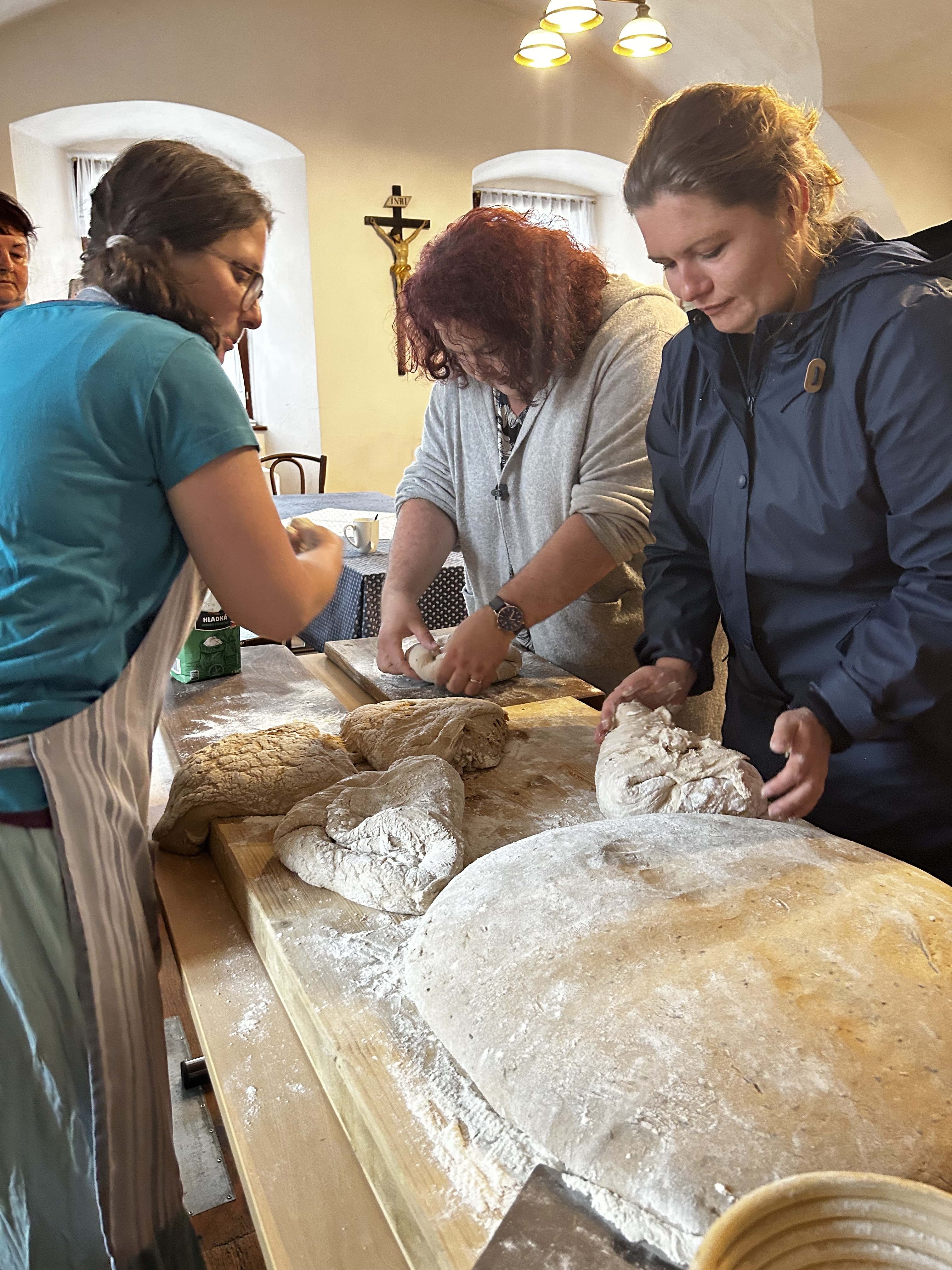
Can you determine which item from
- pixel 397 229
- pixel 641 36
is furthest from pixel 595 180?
pixel 641 36

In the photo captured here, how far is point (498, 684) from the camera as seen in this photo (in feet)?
5.67

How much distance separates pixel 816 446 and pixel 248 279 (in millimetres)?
748

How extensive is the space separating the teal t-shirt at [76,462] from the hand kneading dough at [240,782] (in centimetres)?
25

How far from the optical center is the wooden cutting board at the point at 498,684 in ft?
5.44

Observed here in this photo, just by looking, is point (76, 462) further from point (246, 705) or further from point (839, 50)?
point (839, 50)

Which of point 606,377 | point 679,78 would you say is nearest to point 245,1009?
point 606,377

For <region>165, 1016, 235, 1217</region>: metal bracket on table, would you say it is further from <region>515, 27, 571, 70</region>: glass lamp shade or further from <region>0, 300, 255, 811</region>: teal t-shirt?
<region>515, 27, 571, 70</region>: glass lamp shade

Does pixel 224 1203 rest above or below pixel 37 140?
A: below

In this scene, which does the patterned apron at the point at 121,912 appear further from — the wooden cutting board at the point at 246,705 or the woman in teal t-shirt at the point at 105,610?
the wooden cutting board at the point at 246,705

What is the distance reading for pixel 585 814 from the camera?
1200 mm

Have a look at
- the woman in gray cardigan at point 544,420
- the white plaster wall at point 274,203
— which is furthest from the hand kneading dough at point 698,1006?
the white plaster wall at point 274,203

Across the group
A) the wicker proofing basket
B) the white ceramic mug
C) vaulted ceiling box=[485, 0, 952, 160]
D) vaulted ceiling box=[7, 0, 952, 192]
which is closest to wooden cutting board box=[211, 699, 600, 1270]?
the wicker proofing basket

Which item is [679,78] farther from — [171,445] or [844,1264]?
[844,1264]

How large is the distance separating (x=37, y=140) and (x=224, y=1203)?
6218 mm
